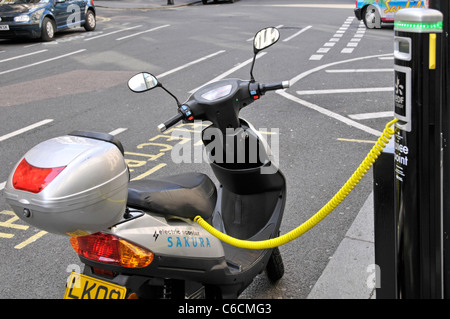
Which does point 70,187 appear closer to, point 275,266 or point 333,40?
point 275,266

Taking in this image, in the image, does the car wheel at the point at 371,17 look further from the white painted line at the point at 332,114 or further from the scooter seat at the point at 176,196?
the scooter seat at the point at 176,196

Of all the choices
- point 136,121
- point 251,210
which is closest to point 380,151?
point 251,210

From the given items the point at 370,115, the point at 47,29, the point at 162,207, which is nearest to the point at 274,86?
the point at 162,207

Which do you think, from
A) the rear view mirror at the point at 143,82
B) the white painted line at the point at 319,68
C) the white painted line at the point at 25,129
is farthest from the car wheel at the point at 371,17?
the rear view mirror at the point at 143,82

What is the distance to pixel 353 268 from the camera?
4238 mm

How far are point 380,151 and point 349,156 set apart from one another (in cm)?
400

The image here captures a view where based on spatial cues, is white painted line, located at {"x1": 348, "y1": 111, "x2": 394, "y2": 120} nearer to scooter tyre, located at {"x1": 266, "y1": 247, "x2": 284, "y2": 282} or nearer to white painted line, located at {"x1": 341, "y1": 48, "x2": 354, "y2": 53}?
scooter tyre, located at {"x1": 266, "y1": 247, "x2": 284, "y2": 282}

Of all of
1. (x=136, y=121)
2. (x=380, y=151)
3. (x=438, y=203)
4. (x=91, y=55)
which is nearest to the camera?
(x=438, y=203)

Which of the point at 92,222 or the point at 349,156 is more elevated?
the point at 92,222

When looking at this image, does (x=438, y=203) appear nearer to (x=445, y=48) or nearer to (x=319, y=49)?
(x=445, y=48)

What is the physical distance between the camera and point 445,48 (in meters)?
2.70

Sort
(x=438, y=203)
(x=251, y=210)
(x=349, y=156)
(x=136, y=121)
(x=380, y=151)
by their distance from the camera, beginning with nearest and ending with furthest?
(x=438, y=203), (x=380, y=151), (x=251, y=210), (x=349, y=156), (x=136, y=121)

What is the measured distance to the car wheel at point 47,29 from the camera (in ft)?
57.3

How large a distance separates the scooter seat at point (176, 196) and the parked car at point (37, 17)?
1501cm
